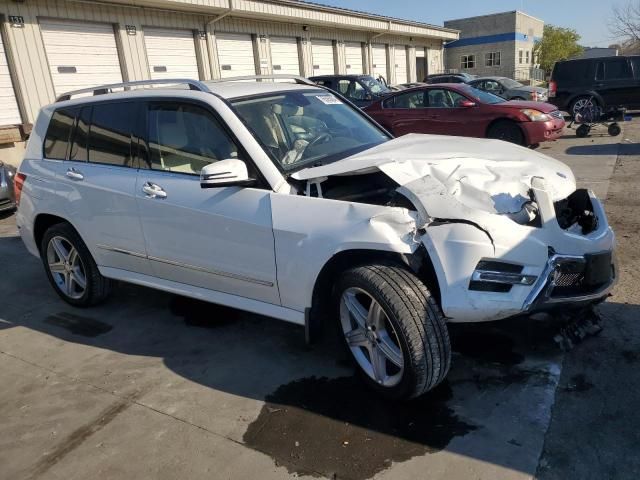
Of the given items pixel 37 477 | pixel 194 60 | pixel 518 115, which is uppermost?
pixel 194 60

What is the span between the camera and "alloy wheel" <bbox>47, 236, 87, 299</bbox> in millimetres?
4645

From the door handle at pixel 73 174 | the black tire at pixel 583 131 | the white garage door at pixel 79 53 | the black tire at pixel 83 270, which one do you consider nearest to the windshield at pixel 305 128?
the door handle at pixel 73 174

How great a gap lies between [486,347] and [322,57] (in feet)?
68.0

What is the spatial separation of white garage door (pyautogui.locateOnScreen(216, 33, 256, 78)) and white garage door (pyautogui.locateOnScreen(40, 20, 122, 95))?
392cm

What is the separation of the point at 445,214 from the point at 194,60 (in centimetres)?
1528

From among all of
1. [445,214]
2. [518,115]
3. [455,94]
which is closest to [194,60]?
[455,94]

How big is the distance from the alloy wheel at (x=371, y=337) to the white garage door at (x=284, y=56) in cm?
1731

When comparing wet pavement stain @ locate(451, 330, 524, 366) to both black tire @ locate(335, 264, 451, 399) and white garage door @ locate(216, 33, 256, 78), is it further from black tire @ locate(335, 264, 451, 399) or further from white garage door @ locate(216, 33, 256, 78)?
white garage door @ locate(216, 33, 256, 78)

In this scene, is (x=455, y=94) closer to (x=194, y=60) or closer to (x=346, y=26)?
(x=194, y=60)

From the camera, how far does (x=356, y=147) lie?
3.93 metres

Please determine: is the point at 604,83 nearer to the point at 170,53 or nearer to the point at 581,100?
the point at 581,100

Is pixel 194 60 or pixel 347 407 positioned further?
pixel 194 60

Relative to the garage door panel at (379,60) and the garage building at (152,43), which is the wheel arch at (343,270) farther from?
the garage door panel at (379,60)

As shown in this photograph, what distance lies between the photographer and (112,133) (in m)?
4.17
